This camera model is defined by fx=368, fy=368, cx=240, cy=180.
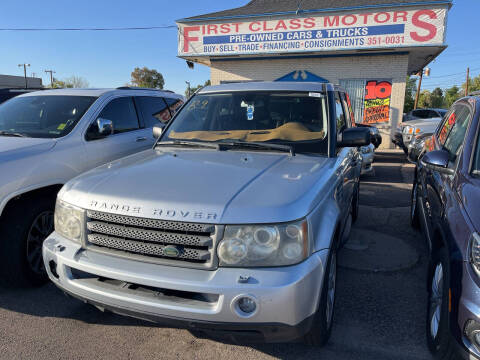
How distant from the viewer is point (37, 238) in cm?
366

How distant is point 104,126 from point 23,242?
5.46 ft

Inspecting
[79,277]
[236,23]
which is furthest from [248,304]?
[236,23]

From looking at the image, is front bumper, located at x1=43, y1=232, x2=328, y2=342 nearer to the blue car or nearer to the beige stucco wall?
the blue car

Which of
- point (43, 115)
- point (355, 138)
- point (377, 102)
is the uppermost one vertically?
point (377, 102)

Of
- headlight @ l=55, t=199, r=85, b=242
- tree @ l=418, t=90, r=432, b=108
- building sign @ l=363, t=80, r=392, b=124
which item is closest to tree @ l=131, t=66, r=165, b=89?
tree @ l=418, t=90, r=432, b=108

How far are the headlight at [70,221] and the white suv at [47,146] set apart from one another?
935mm

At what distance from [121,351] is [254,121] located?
232cm

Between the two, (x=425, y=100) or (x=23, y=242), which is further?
(x=425, y=100)

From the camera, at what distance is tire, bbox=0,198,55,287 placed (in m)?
3.38

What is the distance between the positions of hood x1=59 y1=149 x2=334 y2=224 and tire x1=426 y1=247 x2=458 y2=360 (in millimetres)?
972

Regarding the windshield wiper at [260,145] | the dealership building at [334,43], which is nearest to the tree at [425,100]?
the dealership building at [334,43]

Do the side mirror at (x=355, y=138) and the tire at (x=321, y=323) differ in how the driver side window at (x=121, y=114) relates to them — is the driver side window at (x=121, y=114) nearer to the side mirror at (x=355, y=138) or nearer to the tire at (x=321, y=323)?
the side mirror at (x=355, y=138)

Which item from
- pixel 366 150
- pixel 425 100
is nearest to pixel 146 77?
pixel 425 100

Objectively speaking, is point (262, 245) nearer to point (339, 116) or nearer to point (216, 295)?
point (216, 295)
